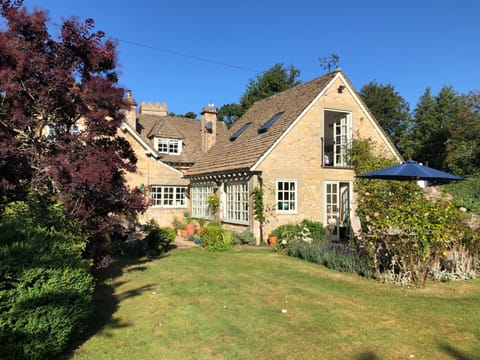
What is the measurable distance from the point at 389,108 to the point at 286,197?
33764 millimetres

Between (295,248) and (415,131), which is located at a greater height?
(415,131)

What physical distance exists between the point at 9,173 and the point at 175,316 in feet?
14.6

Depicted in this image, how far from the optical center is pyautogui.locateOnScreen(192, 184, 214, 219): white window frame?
1997cm

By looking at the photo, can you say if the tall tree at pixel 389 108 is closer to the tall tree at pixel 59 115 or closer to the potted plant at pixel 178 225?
the potted plant at pixel 178 225

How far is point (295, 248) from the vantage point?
40.7 feet

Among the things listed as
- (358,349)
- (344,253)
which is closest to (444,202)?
(344,253)

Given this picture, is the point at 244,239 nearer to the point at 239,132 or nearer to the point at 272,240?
the point at 272,240

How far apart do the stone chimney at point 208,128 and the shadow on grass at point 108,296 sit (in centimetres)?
1397

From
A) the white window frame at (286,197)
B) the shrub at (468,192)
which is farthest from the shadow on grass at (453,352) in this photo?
the shrub at (468,192)

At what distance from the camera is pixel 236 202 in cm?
1731

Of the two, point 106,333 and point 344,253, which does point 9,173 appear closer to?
point 106,333

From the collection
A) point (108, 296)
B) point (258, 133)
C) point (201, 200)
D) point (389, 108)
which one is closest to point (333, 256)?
point (108, 296)

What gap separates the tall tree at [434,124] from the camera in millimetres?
37344

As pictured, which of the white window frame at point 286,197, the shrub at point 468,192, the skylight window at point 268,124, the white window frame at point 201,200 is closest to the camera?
the white window frame at point 286,197
